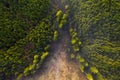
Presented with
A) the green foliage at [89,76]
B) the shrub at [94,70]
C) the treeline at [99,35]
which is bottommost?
the green foliage at [89,76]

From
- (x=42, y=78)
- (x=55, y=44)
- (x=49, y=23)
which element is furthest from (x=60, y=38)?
(x=42, y=78)

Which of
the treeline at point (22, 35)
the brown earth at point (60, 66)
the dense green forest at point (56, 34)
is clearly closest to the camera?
the dense green forest at point (56, 34)

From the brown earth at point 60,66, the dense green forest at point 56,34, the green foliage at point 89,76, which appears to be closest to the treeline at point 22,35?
the dense green forest at point 56,34

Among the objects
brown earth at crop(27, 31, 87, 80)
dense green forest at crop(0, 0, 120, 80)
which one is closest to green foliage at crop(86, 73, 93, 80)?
dense green forest at crop(0, 0, 120, 80)

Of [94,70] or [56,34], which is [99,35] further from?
[56,34]

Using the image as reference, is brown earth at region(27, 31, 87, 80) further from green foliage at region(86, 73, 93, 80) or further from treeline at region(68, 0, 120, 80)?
treeline at region(68, 0, 120, 80)

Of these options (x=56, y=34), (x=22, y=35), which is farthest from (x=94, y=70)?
(x=22, y=35)

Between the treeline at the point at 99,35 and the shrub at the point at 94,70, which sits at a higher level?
the treeline at the point at 99,35

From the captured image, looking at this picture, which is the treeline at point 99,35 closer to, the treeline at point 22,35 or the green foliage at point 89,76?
the green foliage at point 89,76

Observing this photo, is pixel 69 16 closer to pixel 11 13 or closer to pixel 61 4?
pixel 61 4
